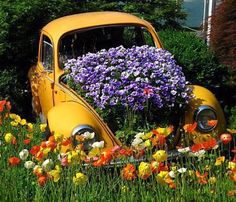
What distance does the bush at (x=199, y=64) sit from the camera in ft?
22.9

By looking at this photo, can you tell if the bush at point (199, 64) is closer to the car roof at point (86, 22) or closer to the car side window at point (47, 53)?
the car roof at point (86, 22)

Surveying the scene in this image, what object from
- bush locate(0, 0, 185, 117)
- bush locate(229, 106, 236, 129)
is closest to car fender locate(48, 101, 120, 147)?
bush locate(229, 106, 236, 129)

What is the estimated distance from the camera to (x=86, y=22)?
620cm

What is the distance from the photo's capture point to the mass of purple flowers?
16.1ft

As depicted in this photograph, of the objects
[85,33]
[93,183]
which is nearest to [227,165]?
[93,183]

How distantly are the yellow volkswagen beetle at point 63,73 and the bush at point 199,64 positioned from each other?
1.85 feet

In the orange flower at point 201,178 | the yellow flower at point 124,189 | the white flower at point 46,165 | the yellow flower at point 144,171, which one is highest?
the white flower at point 46,165

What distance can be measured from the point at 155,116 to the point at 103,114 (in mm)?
461

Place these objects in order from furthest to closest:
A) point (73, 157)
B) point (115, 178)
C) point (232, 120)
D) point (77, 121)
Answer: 1. point (232, 120)
2. point (77, 121)
3. point (115, 178)
4. point (73, 157)

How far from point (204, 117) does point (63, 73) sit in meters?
1.60

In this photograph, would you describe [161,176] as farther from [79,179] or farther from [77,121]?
[77,121]

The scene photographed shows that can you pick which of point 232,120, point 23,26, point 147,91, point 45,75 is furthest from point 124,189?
point 23,26

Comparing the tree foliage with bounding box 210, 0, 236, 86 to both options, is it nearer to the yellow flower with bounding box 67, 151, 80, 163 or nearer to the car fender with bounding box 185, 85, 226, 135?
the car fender with bounding box 185, 85, 226, 135

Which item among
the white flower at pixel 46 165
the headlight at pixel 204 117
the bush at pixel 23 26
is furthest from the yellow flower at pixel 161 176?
the bush at pixel 23 26
